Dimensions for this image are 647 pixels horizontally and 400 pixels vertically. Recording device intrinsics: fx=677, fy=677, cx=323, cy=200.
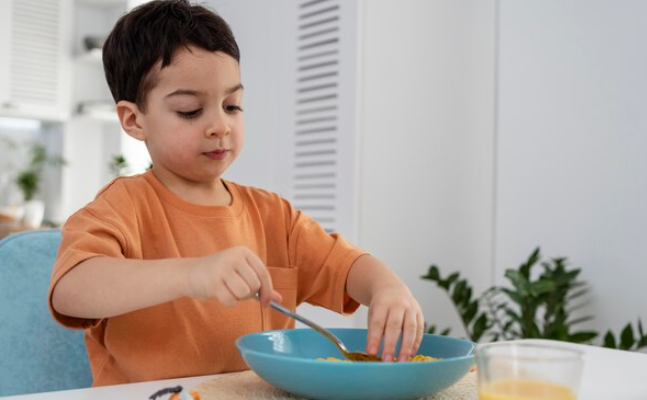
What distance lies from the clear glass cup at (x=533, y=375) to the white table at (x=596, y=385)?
0.76ft

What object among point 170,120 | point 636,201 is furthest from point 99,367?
point 636,201

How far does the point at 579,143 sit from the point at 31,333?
5.56ft

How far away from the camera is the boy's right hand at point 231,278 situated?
675mm

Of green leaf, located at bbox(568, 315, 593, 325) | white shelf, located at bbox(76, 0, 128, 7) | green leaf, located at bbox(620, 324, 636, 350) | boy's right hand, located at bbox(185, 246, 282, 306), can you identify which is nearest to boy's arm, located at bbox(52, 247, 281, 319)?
boy's right hand, located at bbox(185, 246, 282, 306)

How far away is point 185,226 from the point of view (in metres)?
1.04

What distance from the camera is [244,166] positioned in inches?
109

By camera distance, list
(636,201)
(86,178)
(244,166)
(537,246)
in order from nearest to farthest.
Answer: (636,201) → (537,246) → (244,166) → (86,178)

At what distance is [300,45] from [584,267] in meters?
1.24

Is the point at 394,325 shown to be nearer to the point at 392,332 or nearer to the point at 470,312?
the point at 392,332

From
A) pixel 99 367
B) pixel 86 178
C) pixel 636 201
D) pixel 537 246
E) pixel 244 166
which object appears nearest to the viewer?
pixel 99 367

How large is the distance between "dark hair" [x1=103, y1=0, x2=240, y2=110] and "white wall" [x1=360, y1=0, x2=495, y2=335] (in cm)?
124

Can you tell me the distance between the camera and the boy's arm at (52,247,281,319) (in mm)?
680

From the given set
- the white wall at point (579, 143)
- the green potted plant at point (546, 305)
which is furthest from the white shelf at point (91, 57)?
the green potted plant at point (546, 305)

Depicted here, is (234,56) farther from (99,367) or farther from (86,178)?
(86,178)
